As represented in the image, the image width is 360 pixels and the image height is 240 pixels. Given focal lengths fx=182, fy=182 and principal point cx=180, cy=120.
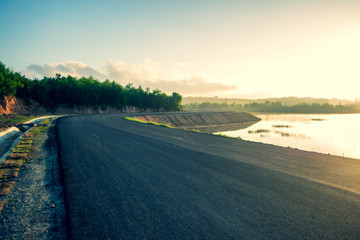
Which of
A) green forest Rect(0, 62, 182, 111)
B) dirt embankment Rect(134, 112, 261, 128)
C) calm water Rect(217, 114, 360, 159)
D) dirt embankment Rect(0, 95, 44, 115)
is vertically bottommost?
calm water Rect(217, 114, 360, 159)

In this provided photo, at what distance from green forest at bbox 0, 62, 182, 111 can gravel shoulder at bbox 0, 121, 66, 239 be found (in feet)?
141

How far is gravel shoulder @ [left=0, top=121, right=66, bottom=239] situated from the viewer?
3.49 meters

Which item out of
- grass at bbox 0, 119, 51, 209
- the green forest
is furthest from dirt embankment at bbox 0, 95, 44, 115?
grass at bbox 0, 119, 51, 209

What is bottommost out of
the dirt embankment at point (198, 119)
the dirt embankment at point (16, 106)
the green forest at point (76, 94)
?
the dirt embankment at point (198, 119)

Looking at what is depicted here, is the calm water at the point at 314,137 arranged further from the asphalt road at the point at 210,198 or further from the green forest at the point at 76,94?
the green forest at the point at 76,94

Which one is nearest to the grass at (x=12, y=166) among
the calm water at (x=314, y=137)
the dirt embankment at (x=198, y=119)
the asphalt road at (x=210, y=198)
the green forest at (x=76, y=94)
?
the asphalt road at (x=210, y=198)

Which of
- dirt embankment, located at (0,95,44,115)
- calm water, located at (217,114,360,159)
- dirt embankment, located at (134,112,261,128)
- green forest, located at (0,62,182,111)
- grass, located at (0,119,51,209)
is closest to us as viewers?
grass, located at (0,119,51,209)

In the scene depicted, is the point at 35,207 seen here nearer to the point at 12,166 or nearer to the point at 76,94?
the point at 12,166

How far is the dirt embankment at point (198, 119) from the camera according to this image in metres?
47.8

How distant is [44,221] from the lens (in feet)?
12.6

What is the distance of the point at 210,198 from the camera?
15.2ft

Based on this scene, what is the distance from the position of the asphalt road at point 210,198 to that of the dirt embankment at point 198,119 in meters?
35.4

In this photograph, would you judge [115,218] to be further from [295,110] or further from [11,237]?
[295,110]

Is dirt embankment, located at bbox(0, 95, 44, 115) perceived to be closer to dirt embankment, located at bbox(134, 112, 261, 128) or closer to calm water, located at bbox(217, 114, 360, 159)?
dirt embankment, located at bbox(134, 112, 261, 128)
